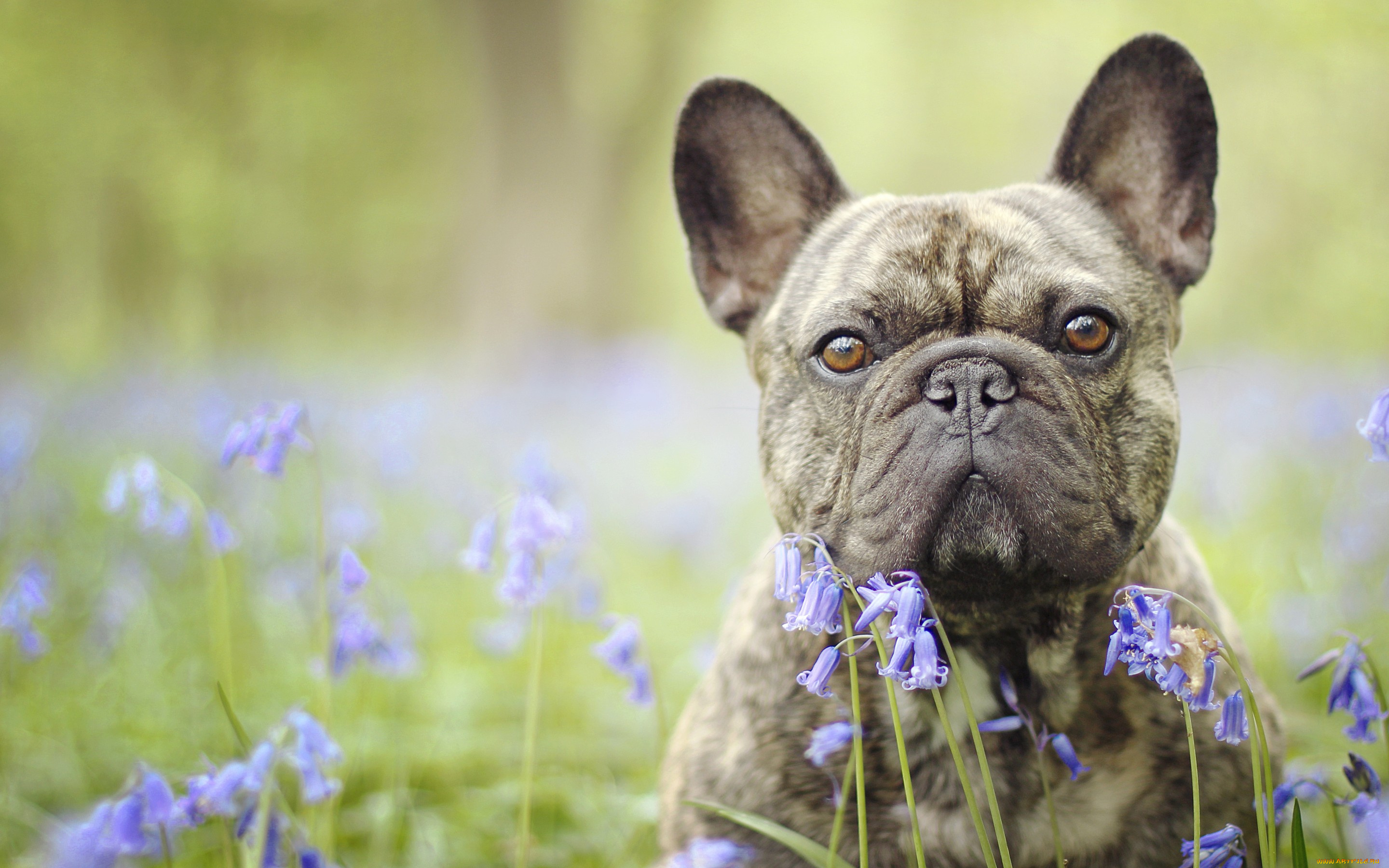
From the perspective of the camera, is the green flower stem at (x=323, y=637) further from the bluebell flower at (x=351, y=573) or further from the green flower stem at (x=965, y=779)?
the green flower stem at (x=965, y=779)

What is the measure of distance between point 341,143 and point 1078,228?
15.0 metres

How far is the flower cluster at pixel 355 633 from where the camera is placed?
2.29 meters

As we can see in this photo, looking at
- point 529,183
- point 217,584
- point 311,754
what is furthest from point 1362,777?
point 529,183

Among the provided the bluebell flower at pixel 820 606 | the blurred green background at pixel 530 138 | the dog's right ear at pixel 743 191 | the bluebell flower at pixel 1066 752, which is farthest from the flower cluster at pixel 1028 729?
the blurred green background at pixel 530 138

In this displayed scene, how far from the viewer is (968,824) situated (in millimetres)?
2326

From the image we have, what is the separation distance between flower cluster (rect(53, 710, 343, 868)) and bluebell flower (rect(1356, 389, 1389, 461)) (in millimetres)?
2083

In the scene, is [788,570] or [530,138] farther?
[530,138]

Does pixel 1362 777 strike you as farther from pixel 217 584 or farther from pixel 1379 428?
pixel 217 584

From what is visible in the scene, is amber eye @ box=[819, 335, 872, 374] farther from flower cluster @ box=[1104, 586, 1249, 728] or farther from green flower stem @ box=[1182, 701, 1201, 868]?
green flower stem @ box=[1182, 701, 1201, 868]

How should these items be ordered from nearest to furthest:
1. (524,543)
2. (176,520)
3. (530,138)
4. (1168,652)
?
1. (1168,652)
2. (524,543)
3. (176,520)
4. (530,138)

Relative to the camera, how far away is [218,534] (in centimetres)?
252

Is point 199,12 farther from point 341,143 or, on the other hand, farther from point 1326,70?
point 1326,70

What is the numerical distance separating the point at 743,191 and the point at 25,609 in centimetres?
244

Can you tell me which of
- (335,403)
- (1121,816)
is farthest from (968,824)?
(335,403)
